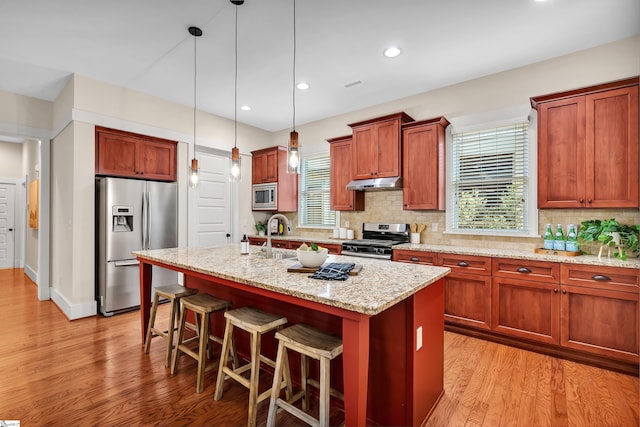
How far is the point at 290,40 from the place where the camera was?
2965mm

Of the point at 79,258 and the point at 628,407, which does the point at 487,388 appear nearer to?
the point at 628,407

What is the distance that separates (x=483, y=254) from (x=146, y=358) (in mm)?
3365

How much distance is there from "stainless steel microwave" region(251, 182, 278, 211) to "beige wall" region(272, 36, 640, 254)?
1309 millimetres

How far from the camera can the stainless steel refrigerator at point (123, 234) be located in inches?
153

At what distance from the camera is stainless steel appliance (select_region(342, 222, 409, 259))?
3914mm

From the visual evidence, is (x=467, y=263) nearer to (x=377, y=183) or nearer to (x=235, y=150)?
(x=377, y=183)

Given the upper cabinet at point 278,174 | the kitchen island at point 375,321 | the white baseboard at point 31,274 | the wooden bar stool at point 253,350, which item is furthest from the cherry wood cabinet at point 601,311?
the white baseboard at point 31,274

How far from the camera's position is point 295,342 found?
5.59ft

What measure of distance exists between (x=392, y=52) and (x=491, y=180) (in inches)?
74.9

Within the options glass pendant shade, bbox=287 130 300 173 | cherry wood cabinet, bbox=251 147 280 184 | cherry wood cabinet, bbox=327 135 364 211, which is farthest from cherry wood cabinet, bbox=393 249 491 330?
cherry wood cabinet, bbox=251 147 280 184

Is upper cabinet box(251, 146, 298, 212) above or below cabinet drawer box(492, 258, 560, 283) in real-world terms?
above

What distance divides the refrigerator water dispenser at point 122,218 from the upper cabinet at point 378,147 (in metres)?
3.10

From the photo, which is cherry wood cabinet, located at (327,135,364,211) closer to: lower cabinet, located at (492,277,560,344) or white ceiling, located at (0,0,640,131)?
white ceiling, located at (0,0,640,131)

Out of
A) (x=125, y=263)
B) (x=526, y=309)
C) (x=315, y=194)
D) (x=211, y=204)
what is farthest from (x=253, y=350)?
(x=315, y=194)
